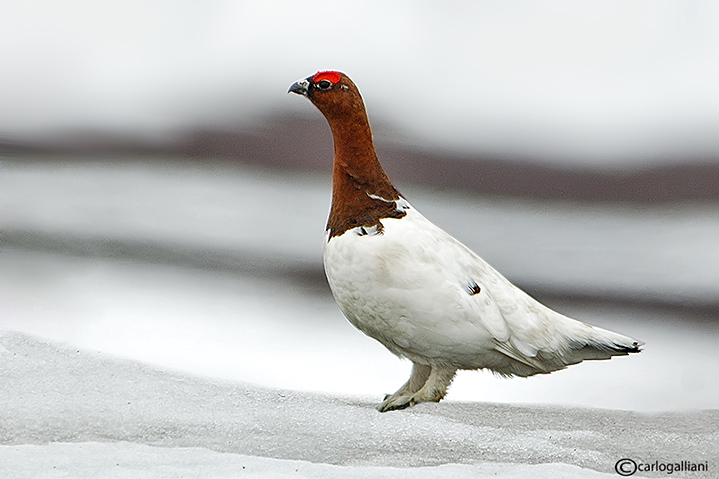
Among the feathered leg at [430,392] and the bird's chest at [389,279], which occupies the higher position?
the bird's chest at [389,279]

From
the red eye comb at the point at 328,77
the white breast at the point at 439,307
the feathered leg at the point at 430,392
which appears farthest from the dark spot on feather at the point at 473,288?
the red eye comb at the point at 328,77

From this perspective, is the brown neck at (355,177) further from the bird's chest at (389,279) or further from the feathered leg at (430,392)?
the feathered leg at (430,392)

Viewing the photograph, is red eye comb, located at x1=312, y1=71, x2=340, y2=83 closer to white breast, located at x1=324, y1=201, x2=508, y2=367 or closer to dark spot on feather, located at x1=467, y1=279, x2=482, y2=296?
white breast, located at x1=324, y1=201, x2=508, y2=367

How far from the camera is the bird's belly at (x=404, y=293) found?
1.03 m

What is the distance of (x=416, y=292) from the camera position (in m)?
1.03

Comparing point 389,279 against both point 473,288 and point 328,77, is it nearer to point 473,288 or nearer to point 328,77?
point 473,288

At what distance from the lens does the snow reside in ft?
3.15

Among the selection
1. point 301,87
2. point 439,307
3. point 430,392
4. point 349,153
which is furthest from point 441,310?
point 301,87

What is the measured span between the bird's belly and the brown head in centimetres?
4

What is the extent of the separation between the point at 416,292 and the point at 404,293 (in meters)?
0.02

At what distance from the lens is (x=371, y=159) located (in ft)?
3.61

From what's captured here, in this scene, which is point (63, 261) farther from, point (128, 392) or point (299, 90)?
point (299, 90)

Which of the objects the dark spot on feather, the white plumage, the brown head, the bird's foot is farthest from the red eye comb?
the bird's foot

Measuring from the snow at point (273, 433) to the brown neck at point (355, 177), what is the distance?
0.26 meters
